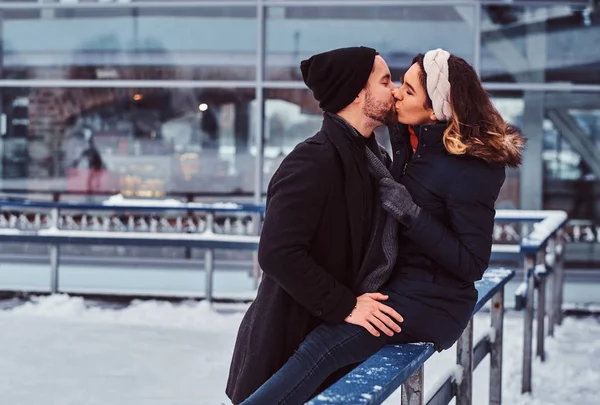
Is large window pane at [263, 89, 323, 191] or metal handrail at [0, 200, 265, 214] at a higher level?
large window pane at [263, 89, 323, 191]

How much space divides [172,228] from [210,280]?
267cm

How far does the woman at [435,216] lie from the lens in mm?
2891

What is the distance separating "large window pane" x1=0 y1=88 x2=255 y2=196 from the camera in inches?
472

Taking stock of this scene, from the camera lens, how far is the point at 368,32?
38.0 ft

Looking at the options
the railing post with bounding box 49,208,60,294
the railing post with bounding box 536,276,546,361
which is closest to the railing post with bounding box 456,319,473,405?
the railing post with bounding box 536,276,546,361

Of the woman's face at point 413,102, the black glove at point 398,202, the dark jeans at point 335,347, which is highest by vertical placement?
the woman's face at point 413,102

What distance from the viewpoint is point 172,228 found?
476 inches

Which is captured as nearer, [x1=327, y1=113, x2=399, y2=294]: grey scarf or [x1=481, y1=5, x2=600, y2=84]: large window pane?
[x1=327, y1=113, x2=399, y2=294]: grey scarf

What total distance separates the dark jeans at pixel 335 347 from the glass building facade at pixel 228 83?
28.3ft

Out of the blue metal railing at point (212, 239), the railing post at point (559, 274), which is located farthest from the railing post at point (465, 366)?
the railing post at point (559, 274)

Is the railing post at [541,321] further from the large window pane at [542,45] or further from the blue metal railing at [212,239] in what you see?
the large window pane at [542,45]

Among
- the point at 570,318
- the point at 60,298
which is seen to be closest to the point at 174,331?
the point at 60,298

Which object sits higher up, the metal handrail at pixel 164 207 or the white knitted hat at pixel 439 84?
the white knitted hat at pixel 439 84

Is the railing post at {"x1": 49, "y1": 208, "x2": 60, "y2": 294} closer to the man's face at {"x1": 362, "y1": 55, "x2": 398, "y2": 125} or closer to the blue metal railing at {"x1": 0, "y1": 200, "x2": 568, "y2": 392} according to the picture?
the blue metal railing at {"x1": 0, "y1": 200, "x2": 568, "y2": 392}
